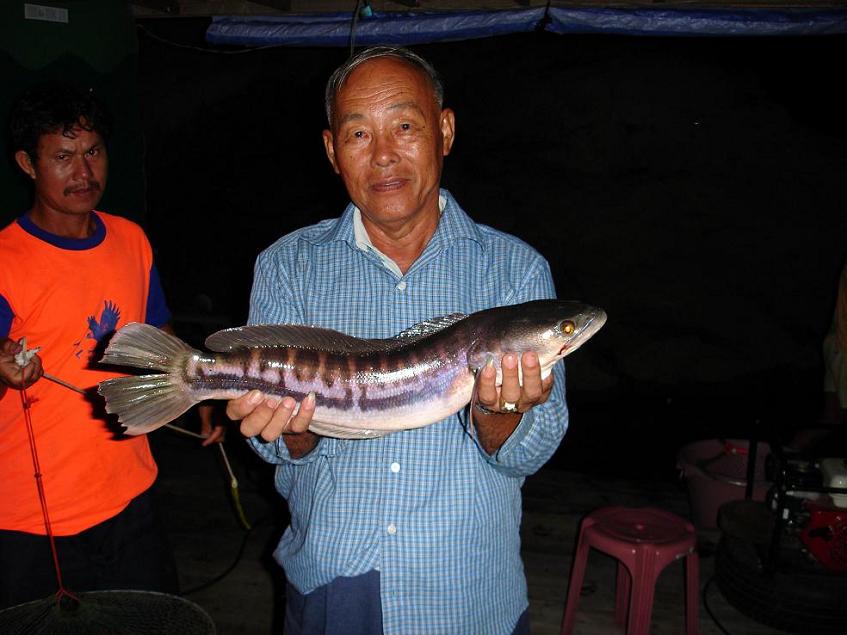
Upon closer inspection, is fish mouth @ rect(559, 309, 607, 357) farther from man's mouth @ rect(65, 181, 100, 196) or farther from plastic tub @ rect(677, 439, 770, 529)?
plastic tub @ rect(677, 439, 770, 529)

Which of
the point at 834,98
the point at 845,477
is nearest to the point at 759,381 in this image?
the point at 834,98

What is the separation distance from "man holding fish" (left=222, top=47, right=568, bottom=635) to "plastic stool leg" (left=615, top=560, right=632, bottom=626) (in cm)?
259

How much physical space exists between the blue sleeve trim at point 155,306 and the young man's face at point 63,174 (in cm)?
58

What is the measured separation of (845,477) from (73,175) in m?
4.99

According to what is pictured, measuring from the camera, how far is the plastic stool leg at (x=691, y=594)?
170 inches

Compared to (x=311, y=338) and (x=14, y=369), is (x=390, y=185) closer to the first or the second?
(x=311, y=338)

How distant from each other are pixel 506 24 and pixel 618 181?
22.9 feet

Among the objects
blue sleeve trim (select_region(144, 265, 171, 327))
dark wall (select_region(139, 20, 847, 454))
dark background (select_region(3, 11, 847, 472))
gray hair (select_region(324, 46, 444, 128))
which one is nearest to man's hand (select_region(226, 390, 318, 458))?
gray hair (select_region(324, 46, 444, 128))

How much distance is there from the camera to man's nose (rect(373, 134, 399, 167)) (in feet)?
7.28

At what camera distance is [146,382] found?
214 centimetres

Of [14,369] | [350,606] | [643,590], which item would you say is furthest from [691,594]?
[14,369]

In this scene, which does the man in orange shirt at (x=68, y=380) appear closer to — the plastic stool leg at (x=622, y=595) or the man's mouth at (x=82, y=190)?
the man's mouth at (x=82, y=190)

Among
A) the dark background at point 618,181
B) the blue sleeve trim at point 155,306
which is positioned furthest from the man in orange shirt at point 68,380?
the dark background at point 618,181

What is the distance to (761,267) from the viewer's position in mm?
11547
